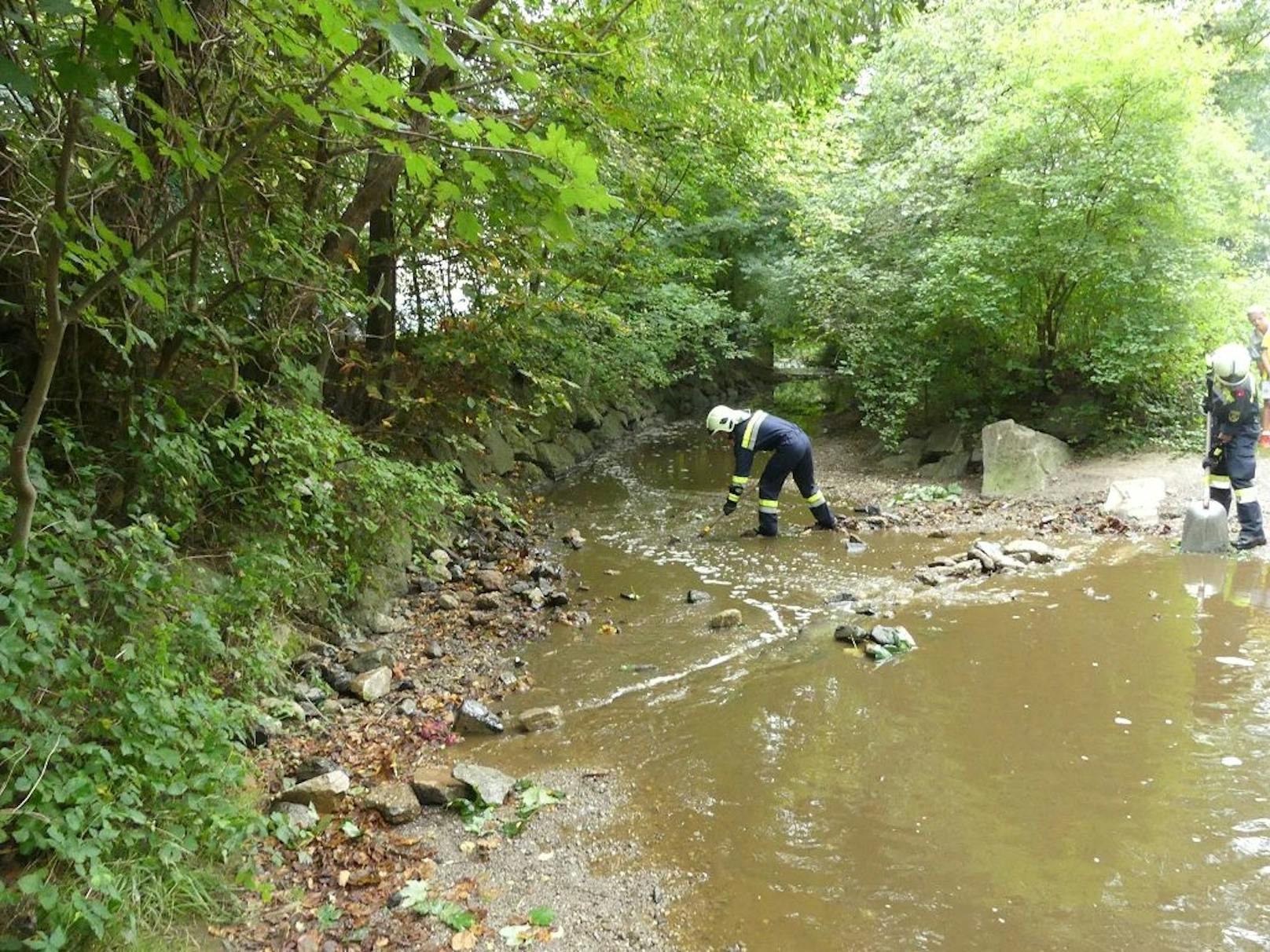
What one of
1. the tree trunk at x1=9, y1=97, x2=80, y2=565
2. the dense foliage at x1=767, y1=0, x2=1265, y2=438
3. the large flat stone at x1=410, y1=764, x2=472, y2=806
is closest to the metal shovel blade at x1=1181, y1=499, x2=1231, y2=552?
the dense foliage at x1=767, y1=0, x2=1265, y2=438

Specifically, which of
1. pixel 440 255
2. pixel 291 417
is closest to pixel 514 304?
pixel 440 255

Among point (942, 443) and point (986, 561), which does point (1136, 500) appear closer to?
point (986, 561)

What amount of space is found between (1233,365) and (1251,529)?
1.42 meters

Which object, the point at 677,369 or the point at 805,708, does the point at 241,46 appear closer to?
the point at 805,708

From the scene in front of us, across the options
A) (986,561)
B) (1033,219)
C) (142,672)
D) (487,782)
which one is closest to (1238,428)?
(986,561)

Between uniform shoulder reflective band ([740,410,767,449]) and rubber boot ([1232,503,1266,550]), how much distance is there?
14.1ft

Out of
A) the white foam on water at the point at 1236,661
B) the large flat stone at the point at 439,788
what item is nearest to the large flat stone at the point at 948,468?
the white foam on water at the point at 1236,661

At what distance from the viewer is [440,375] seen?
780 cm

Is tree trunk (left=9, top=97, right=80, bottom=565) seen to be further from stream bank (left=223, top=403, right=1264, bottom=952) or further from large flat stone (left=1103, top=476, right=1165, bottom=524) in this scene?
large flat stone (left=1103, top=476, right=1165, bottom=524)

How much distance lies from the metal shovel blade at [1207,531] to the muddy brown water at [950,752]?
0.21 meters

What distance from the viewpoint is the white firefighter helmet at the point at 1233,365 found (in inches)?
252

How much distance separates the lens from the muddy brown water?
8.33 feet

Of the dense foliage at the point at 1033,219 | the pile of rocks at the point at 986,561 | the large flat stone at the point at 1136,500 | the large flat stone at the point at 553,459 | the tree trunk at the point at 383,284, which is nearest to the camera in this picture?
the pile of rocks at the point at 986,561

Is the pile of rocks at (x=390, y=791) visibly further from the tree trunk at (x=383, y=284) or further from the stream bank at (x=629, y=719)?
the tree trunk at (x=383, y=284)
